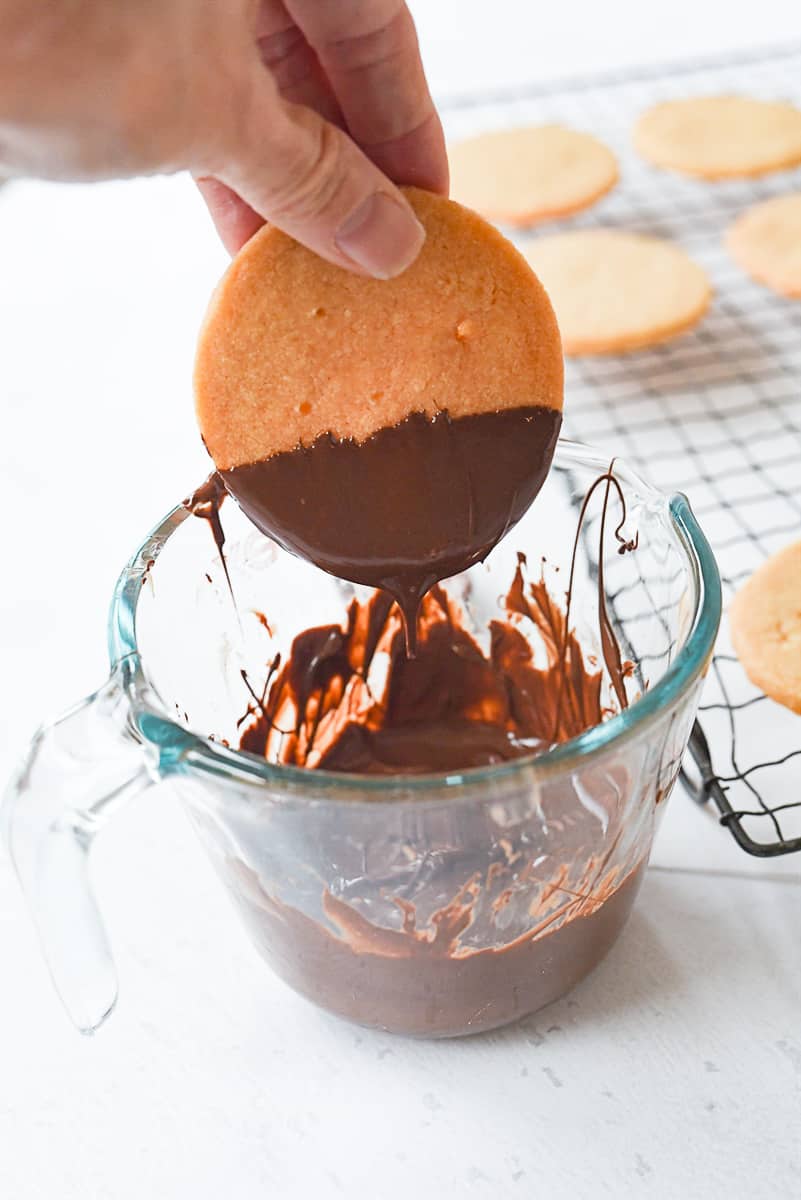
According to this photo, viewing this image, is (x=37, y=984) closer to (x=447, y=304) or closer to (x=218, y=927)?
(x=218, y=927)

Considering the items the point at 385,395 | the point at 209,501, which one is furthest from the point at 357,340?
the point at 209,501

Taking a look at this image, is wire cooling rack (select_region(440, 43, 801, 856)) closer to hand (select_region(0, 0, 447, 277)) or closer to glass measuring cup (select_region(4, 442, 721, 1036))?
glass measuring cup (select_region(4, 442, 721, 1036))

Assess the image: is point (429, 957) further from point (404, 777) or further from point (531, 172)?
point (531, 172)

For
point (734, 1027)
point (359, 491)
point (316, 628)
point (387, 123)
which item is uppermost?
Result: point (387, 123)

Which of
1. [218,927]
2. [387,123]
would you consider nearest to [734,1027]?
[218,927]

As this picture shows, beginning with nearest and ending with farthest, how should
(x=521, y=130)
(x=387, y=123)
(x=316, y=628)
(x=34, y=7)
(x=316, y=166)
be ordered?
(x=34, y=7) < (x=316, y=166) < (x=387, y=123) < (x=316, y=628) < (x=521, y=130)

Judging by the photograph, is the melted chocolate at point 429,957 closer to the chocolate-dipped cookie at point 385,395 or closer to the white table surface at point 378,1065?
the white table surface at point 378,1065

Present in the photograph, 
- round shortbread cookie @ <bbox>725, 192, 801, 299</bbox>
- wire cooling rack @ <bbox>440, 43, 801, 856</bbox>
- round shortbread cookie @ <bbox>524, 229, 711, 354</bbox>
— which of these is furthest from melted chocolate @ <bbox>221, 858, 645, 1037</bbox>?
round shortbread cookie @ <bbox>725, 192, 801, 299</bbox>
